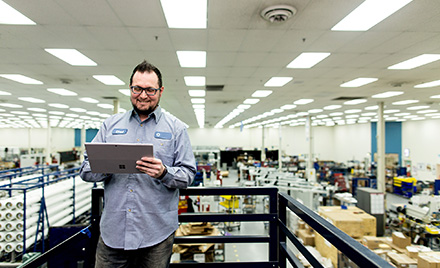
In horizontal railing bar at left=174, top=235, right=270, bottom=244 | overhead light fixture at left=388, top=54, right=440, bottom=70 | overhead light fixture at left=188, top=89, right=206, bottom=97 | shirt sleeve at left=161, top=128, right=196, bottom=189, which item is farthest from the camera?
overhead light fixture at left=188, top=89, right=206, bottom=97

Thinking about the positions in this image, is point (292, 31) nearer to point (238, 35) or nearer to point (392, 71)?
point (238, 35)

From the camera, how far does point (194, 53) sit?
4.39 m

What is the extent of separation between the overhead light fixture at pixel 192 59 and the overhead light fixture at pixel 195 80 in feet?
2.94

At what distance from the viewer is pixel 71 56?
4527 millimetres

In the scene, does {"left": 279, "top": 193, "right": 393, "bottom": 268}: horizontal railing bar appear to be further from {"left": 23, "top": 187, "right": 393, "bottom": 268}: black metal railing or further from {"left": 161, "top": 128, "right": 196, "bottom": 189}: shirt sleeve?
{"left": 161, "top": 128, "right": 196, "bottom": 189}: shirt sleeve

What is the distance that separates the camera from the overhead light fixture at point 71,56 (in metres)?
4.25

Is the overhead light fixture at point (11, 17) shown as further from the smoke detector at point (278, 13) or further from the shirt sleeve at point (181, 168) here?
the shirt sleeve at point (181, 168)

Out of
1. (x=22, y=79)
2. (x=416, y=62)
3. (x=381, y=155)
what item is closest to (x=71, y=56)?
(x=22, y=79)

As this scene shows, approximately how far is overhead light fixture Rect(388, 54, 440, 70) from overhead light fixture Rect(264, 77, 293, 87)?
2.23m

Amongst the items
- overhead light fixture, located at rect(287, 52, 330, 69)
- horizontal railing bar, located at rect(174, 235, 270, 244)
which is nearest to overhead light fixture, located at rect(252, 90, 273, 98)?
overhead light fixture, located at rect(287, 52, 330, 69)

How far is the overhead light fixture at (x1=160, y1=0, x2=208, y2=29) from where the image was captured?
2.77 metres

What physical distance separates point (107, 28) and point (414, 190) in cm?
1476

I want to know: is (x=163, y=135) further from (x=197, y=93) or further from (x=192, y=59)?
(x=197, y=93)

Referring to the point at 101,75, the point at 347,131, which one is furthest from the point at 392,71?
the point at 347,131
